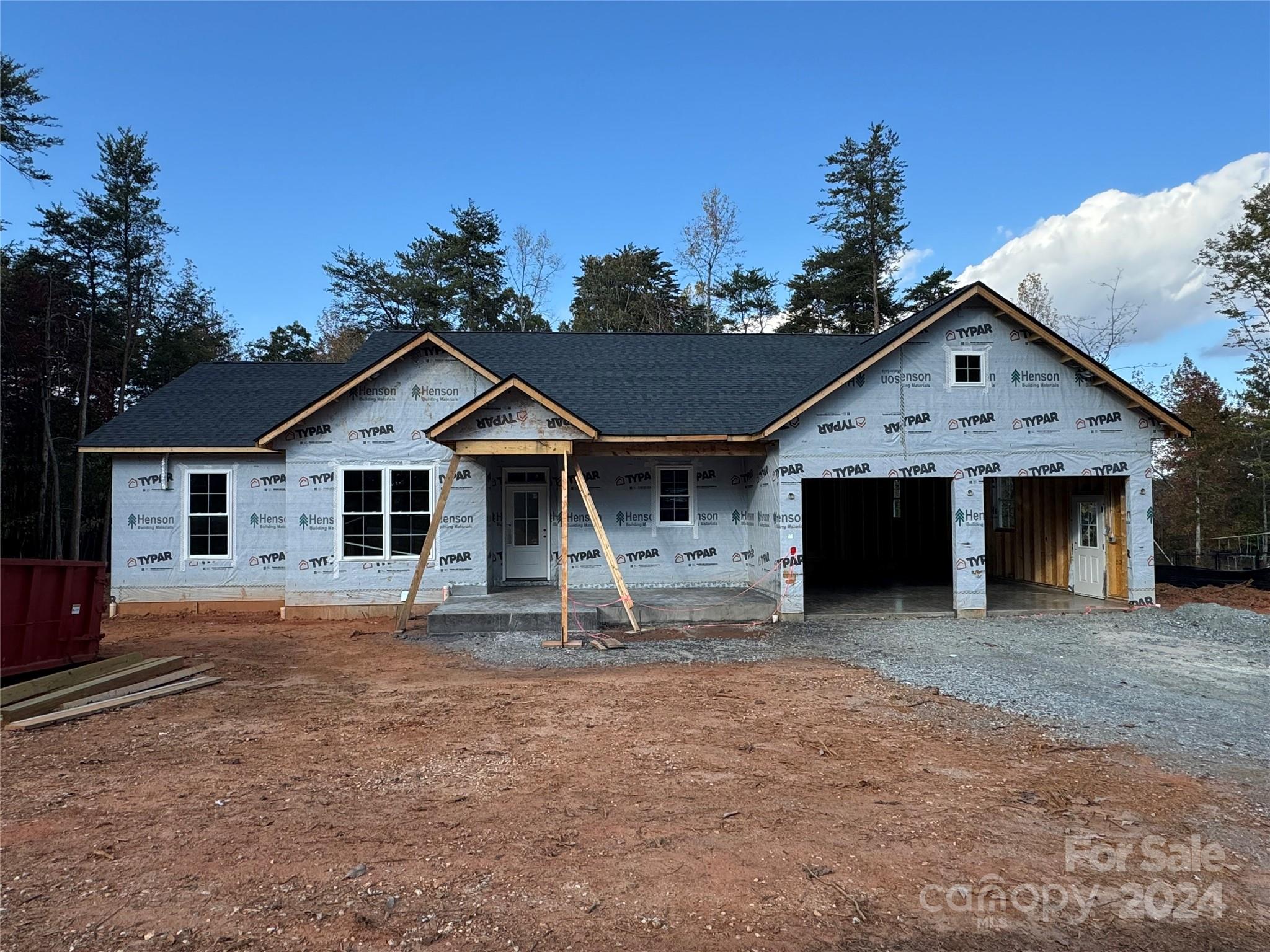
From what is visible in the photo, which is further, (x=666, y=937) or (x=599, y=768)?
(x=599, y=768)

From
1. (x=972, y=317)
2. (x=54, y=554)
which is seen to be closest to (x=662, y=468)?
(x=972, y=317)

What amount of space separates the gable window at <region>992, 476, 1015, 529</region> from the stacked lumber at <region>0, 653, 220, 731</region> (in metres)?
16.3

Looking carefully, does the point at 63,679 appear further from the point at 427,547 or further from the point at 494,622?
the point at 494,622

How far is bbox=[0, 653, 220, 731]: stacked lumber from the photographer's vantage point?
682 centimetres

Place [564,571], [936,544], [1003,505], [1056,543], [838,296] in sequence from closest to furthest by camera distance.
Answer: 1. [564,571]
2. [1056,543]
3. [1003,505]
4. [936,544]
5. [838,296]

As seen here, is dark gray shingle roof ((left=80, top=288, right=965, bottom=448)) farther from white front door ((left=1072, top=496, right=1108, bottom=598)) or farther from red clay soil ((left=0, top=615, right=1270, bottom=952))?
red clay soil ((left=0, top=615, right=1270, bottom=952))

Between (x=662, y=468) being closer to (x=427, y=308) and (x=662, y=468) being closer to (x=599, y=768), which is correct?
(x=599, y=768)

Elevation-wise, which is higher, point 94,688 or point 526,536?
point 526,536

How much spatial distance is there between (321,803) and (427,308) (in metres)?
33.4

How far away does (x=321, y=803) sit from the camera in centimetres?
489

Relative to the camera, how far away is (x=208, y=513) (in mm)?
13992

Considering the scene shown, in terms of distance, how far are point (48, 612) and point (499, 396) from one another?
614 cm

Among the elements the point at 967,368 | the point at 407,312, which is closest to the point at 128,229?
the point at 407,312

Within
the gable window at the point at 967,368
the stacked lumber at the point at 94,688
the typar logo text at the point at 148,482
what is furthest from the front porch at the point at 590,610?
the typar logo text at the point at 148,482
